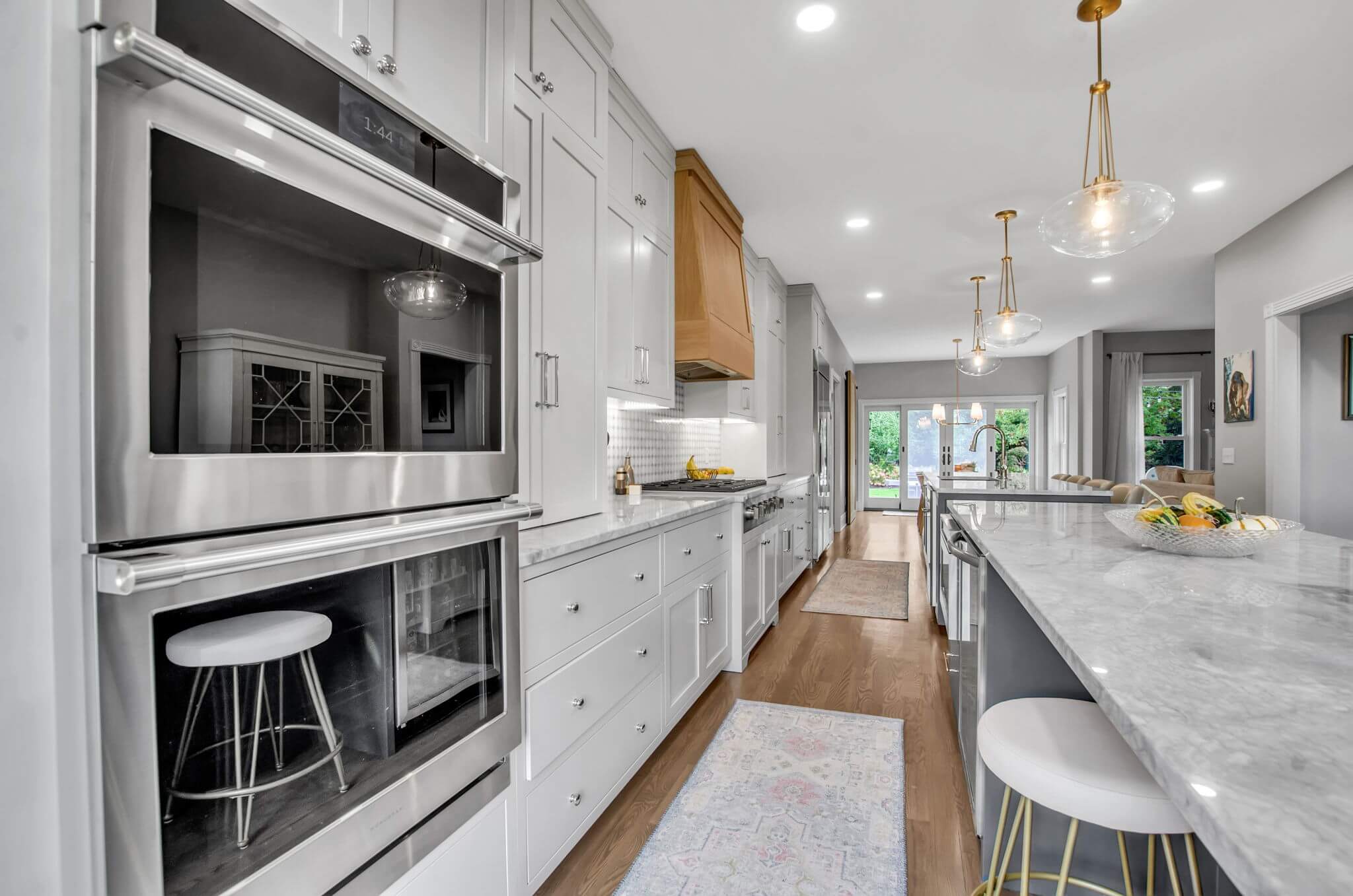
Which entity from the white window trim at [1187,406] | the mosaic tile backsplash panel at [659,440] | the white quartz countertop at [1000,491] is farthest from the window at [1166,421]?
the mosaic tile backsplash panel at [659,440]

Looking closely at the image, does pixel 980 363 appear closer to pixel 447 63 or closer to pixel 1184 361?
pixel 1184 361

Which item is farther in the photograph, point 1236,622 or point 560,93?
point 560,93

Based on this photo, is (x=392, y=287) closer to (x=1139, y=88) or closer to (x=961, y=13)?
(x=961, y=13)

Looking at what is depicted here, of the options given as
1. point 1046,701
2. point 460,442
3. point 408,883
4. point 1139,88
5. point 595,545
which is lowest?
point 408,883

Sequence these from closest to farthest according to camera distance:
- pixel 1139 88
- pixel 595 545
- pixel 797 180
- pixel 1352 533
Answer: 1. pixel 595 545
2. pixel 1139 88
3. pixel 797 180
4. pixel 1352 533

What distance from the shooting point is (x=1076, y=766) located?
3.49 ft

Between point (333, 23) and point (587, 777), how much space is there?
1830 mm

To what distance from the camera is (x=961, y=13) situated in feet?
7.23

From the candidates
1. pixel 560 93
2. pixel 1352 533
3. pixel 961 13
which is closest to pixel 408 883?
pixel 560 93

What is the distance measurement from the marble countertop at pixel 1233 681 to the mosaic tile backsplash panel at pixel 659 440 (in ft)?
7.18

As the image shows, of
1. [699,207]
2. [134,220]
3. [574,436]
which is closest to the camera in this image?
[134,220]

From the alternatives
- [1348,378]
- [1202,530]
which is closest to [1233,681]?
[1202,530]

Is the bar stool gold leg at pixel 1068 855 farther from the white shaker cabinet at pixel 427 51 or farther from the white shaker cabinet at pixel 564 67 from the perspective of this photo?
the white shaker cabinet at pixel 564 67

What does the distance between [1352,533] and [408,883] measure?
556 cm
